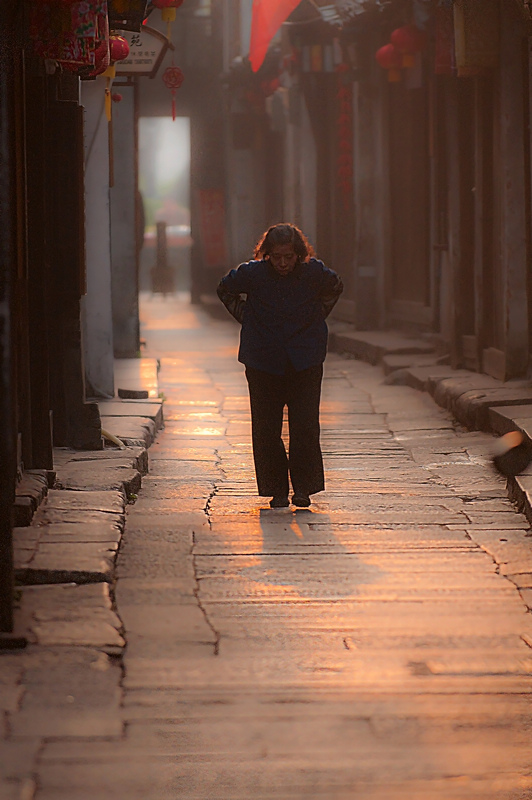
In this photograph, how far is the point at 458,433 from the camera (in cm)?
912

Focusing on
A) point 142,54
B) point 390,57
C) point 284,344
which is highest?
point 390,57

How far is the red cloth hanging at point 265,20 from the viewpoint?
44.5ft

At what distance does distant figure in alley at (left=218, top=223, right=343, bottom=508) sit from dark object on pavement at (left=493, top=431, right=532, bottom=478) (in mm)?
1070

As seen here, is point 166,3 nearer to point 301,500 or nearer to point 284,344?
point 284,344

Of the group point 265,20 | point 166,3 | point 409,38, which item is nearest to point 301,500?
point 166,3

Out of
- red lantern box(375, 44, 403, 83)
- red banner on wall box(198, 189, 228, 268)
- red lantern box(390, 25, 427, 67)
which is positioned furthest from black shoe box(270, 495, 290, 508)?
red banner on wall box(198, 189, 228, 268)

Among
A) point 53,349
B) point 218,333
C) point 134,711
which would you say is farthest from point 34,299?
point 218,333

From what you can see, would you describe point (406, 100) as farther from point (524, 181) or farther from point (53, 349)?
point (53, 349)

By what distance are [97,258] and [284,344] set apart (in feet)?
11.7

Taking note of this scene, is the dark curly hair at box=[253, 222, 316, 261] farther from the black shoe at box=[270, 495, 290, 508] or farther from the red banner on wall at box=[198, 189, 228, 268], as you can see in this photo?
the red banner on wall at box=[198, 189, 228, 268]

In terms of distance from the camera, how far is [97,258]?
9555 millimetres

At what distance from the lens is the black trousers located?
6465mm

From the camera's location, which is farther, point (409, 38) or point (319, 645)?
point (409, 38)

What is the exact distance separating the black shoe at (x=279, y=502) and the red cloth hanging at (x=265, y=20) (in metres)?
7.98
